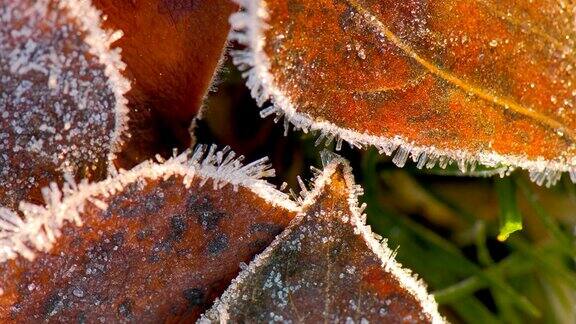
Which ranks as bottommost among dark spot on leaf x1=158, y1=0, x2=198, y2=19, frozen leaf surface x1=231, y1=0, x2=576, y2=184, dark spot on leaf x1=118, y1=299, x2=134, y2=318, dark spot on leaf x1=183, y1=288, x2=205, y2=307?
dark spot on leaf x1=118, y1=299, x2=134, y2=318

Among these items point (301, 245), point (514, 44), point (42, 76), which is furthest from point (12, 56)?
point (514, 44)

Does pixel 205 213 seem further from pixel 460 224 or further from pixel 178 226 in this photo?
pixel 460 224

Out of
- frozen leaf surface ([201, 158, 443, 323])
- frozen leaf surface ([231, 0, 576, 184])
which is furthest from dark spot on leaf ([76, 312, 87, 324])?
frozen leaf surface ([231, 0, 576, 184])

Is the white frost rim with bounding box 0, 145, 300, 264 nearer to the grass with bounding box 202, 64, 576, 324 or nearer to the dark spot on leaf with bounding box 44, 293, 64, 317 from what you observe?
the dark spot on leaf with bounding box 44, 293, 64, 317

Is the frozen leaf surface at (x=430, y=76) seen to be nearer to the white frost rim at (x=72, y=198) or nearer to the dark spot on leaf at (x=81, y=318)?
the white frost rim at (x=72, y=198)

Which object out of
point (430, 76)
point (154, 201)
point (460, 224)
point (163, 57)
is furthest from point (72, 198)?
point (460, 224)
